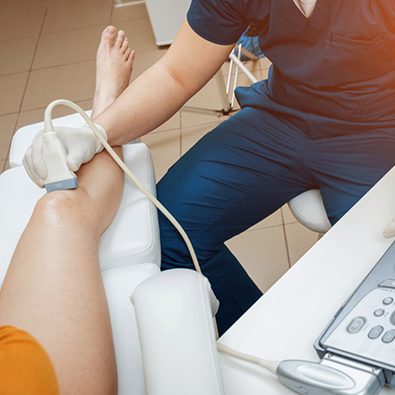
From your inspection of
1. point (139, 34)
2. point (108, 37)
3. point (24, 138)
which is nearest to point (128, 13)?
point (139, 34)

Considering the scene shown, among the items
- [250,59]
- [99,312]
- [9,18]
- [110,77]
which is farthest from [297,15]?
[9,18]

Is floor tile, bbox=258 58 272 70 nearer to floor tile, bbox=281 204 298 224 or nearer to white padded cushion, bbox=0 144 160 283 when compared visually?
floor tile, bbox=281 204 298 224

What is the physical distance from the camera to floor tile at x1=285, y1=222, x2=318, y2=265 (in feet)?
5.69

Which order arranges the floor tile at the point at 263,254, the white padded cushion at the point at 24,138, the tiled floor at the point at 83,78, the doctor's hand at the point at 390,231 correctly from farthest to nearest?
1. the tiled floor at the point at 83,78
2. the floor tile at the point at 263,254
3. the white padded cushion at the point at 24,138
4. the doctor's hand at the point at 390,231

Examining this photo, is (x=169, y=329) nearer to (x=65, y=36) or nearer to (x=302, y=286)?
(x=302, y=286)

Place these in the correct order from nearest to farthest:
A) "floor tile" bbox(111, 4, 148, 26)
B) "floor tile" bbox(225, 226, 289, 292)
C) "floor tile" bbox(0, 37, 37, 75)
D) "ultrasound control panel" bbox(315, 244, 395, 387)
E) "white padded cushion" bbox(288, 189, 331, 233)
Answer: "ultrasound control panel" bbox(315, 244, 395, 387) → "white padded cushion" bbox(288, 189, 331, 233) → "floor tile" bbox(225, 226, 289, 292) → "floor tile" bbox(0, 37, 37, 75) → "floor tile" bbox(111, 4, 148, 26)

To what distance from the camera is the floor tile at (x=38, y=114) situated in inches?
101

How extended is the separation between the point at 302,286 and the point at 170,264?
22.1 inches

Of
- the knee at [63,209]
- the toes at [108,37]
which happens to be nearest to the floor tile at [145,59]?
the toes at [108,37]

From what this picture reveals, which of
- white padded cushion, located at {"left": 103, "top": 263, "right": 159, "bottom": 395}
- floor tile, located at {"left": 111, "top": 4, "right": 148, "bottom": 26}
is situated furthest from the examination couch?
floor tile, located at {"left": 111, "top": 4, "right": 148, "bottom": 26}

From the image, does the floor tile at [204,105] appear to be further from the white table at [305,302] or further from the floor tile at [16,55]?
the white table at [305,302]

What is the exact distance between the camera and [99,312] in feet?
2.57

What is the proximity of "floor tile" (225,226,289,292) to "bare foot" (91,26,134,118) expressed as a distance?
2.44 feet

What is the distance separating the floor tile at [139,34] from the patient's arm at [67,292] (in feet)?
6.95
